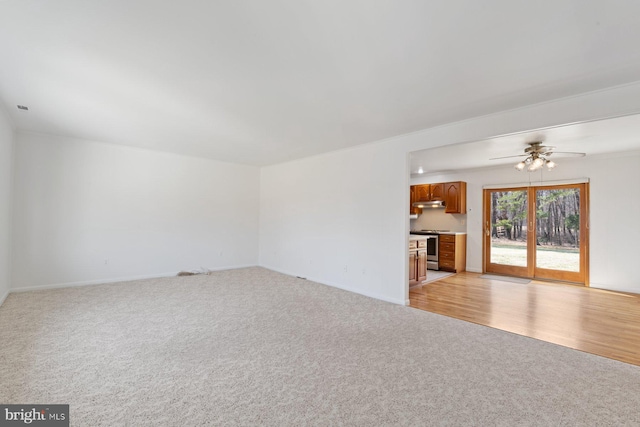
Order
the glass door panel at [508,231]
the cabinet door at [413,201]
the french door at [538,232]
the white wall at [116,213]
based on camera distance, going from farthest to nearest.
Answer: the cabinet door at [413,201], the glass door panel at [508,231], the french door at [538,232], the white wall at [116,213]

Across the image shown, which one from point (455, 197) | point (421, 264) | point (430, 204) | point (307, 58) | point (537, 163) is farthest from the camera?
point (430, 204)

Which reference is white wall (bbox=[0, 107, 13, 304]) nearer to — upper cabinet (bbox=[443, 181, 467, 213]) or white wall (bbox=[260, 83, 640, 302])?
white wall (bbox=[260, 83, 640, 302])

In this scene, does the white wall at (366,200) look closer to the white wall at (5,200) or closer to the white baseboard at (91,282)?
the white baseboard at (91,282)

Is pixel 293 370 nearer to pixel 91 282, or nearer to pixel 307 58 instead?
pixel 307 58

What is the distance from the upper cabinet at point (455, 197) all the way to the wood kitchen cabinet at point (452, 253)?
707 millimetres

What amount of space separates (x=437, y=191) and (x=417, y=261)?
2.90m

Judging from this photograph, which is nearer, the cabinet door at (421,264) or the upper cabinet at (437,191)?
the cabinet door at (421,264)

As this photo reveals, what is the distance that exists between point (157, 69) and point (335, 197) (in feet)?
11.6

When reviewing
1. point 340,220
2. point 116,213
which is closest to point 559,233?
point 340,220

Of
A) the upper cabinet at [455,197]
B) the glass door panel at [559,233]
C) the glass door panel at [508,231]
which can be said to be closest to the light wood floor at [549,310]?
the glass door panel at [559,233]

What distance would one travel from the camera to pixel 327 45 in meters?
2.10

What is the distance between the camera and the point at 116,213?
5.36 meters

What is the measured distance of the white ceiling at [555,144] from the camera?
368 cm

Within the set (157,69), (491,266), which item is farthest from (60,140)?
(491,266)
